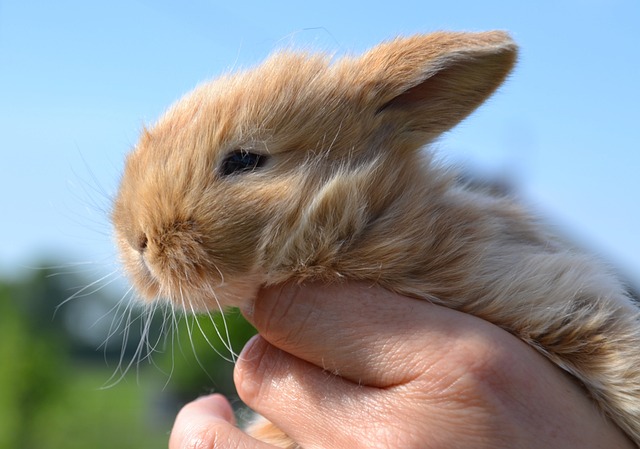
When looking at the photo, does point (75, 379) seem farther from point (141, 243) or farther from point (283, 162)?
point (283, 162)

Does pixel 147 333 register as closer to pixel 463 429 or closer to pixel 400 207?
pixel 400 207

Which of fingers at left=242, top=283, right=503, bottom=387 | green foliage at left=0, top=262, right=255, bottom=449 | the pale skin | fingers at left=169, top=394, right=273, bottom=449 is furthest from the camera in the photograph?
green foliage at left=0, top=262, right=255, bottom=449

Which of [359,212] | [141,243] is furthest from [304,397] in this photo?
[141,243]

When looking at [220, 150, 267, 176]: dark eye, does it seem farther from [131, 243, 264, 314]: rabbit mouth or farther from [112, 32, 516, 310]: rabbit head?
[131, 243, 264, 314]: rabbit mouth

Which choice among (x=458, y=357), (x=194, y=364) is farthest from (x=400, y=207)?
(x=194, y=364)

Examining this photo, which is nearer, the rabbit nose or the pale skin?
the pale skin

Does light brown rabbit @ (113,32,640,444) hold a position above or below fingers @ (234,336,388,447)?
above

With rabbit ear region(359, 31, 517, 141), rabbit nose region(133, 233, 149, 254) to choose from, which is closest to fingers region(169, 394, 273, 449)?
rabbit nose region(133, 233, 149, 254)
